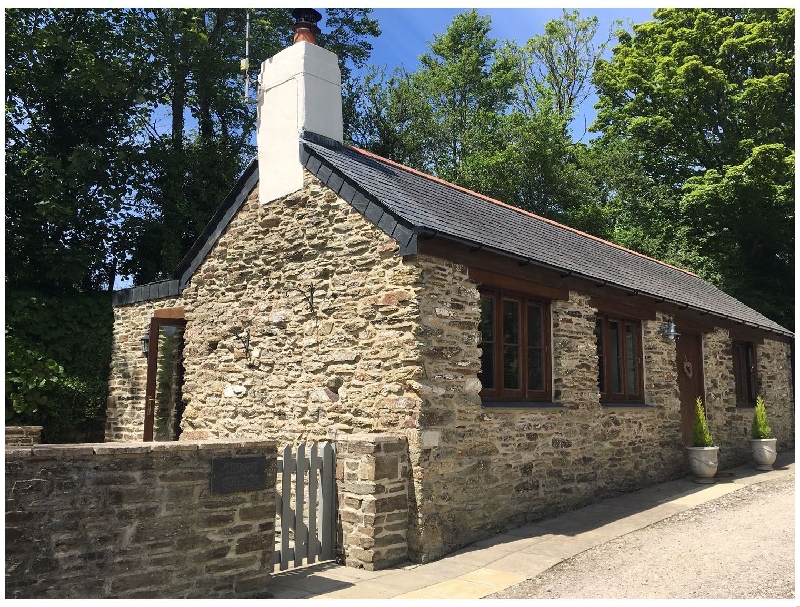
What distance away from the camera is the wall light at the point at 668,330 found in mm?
11914

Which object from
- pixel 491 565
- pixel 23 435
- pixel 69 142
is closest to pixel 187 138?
pixel 69 142

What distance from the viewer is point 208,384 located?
10.4 m

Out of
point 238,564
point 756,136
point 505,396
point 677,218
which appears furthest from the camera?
point 677,218

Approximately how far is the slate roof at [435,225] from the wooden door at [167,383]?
2.14ft

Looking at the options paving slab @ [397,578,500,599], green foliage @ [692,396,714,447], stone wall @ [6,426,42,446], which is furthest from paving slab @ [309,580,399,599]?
green foliage @ [692,396,714,447]

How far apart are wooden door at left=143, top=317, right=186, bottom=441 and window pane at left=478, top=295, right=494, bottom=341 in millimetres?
5504

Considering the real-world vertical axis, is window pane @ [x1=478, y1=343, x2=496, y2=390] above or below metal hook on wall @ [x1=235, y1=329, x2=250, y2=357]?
below

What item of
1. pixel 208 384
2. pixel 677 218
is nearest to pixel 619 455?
pixel 208 384

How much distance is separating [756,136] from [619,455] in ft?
55.7

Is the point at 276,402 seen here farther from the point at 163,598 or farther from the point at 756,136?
the point at 756,136

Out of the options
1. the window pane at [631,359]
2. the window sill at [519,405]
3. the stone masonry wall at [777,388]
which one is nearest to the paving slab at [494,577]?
the window sill at [519,405]

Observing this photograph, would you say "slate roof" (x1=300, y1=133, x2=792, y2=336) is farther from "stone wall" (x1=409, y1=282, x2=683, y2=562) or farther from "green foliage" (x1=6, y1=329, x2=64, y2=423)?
"green foliage" (x1=6, y1=329, x2=64, y2=423)

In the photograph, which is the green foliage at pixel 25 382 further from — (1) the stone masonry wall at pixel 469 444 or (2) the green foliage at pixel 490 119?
(2) the green foliage at pixel 490 119

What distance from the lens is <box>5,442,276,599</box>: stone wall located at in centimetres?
468
